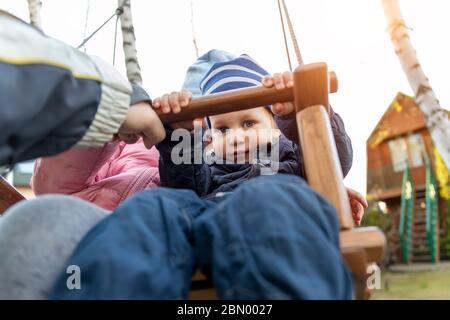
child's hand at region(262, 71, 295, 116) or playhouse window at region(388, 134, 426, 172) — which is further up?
playhouse window at region(388, 134, 426, 172)

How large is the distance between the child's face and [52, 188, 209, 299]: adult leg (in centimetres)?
56

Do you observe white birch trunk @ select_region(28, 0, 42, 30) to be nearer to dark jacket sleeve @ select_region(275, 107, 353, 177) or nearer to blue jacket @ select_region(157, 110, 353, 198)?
blue jacket @ select_region(157, 110, 353, 198)

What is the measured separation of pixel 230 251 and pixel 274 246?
0.14 ft

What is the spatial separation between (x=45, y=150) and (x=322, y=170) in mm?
352

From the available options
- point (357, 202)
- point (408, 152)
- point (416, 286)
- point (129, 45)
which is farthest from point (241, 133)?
point (408, 152)

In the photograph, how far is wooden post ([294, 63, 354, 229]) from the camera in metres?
0.52

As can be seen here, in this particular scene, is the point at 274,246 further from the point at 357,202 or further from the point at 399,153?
the point at 399,153

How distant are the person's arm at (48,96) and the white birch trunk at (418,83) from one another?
8.22 ft

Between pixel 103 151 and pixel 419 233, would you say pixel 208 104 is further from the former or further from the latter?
pixel 419 233

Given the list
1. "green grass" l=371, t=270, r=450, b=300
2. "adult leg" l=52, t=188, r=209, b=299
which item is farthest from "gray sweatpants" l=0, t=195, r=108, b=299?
"green grass" l=371, t=270, r=450, b=300

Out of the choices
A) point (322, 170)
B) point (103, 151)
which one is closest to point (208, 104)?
point (322, 170)

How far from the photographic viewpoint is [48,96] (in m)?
0.41

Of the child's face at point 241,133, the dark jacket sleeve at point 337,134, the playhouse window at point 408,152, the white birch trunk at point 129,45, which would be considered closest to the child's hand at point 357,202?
the dark jacket sleeve at point 337,134
